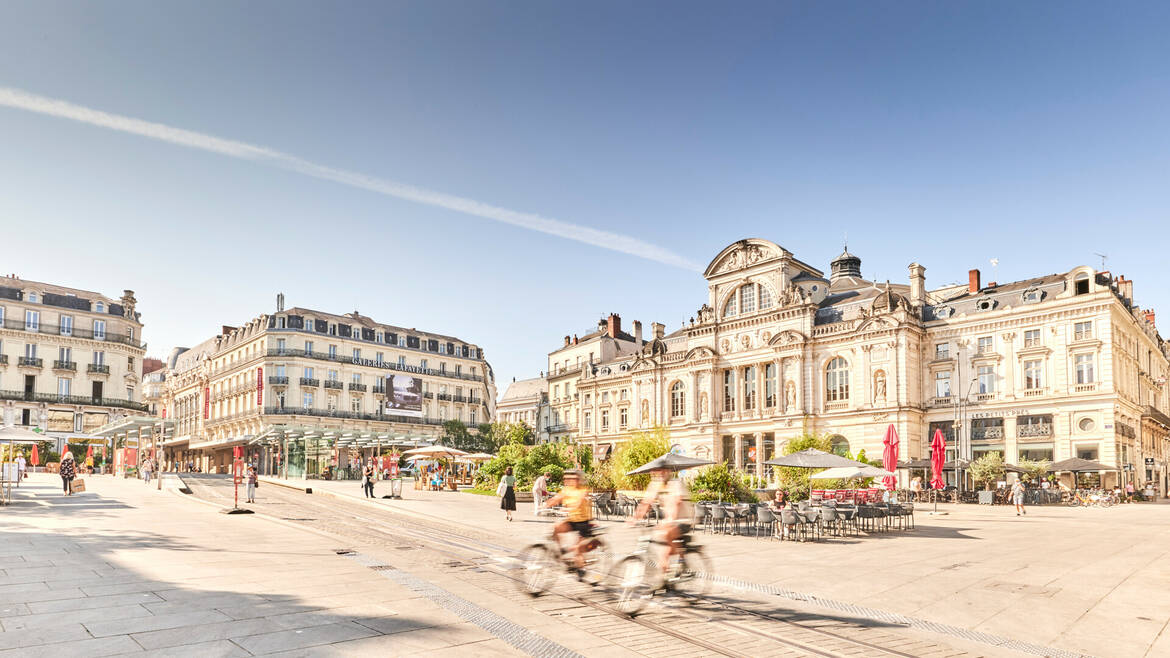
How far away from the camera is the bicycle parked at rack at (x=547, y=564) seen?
34.2 feet

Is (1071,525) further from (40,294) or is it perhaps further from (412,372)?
(40,294)

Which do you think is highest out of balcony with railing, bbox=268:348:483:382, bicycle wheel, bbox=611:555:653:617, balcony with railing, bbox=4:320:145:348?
balcony with railing, bbox=4:320:145:348

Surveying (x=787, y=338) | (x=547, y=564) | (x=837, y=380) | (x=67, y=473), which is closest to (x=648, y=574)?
(x=547, y=564)

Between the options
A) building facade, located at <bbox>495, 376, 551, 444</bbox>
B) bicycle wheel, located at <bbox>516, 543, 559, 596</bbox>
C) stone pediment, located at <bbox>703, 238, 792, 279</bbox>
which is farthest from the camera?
building facade, located at <bbox>495, 376, 551, 444</bbox>

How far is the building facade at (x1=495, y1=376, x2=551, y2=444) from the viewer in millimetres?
80562

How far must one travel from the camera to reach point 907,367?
49.7 meters

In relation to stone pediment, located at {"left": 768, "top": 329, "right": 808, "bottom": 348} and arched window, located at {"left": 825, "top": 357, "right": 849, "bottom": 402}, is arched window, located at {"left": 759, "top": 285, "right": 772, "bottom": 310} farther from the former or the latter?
arched window, located at {"left": 825, "top": 357, "right": 849, "bottom": 402}

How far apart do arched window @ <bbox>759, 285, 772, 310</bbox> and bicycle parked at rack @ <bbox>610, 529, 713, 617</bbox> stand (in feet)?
160

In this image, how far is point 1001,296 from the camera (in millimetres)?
48562

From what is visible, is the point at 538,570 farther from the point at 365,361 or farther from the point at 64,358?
the point at 64,358

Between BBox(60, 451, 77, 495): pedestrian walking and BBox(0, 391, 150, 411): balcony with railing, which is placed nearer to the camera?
BBox(60, 451, 77, 495): pedestrian walking

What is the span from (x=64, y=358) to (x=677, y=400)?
5116cm

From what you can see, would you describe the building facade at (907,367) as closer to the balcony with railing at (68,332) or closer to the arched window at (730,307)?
the arched window at (730,307)

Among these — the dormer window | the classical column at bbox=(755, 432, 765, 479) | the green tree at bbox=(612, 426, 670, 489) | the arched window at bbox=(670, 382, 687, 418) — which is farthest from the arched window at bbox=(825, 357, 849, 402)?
the green tree at bbox=(612, 426, 670, 489)
